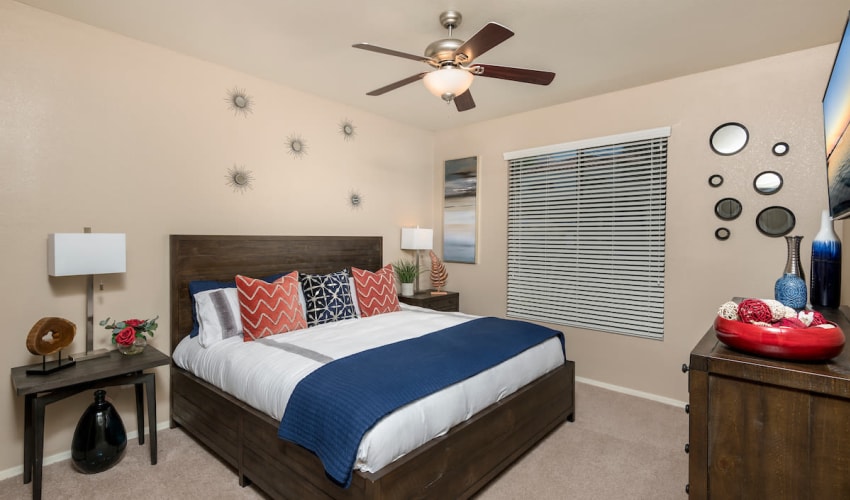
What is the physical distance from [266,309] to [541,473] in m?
2.04

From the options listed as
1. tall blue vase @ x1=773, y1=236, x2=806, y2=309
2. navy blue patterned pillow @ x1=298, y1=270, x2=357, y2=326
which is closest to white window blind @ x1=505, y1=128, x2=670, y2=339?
navy blue patterned pillow @ x1=298, y1=270, x2=357, y2=326

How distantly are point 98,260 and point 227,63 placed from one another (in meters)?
1.73

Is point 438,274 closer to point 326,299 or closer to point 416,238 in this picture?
point 416,238

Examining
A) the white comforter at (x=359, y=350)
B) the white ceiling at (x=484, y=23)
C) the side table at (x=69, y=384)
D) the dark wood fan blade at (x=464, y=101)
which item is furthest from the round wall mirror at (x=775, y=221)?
the side table at (x=69, y=384)

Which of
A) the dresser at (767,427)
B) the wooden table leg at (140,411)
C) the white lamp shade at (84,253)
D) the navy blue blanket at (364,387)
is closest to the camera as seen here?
the dresser at (767,427)

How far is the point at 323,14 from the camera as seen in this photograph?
246 cm

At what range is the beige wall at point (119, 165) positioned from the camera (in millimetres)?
2422

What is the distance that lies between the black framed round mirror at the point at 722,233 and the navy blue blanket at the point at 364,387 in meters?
1.98

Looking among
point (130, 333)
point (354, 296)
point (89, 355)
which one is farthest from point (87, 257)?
point (354, 296)

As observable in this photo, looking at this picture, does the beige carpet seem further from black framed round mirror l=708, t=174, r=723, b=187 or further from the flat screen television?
black framed round mirror l=708, t=174, r=723, b=187

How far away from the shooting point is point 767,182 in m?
3.04

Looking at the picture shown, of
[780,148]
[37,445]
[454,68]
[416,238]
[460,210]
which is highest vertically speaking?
[454,68]

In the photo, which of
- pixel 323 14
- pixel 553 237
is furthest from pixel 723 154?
pixel 323 14

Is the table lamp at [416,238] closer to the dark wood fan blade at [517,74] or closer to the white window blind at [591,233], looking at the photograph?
the white window blind at [591,233]
